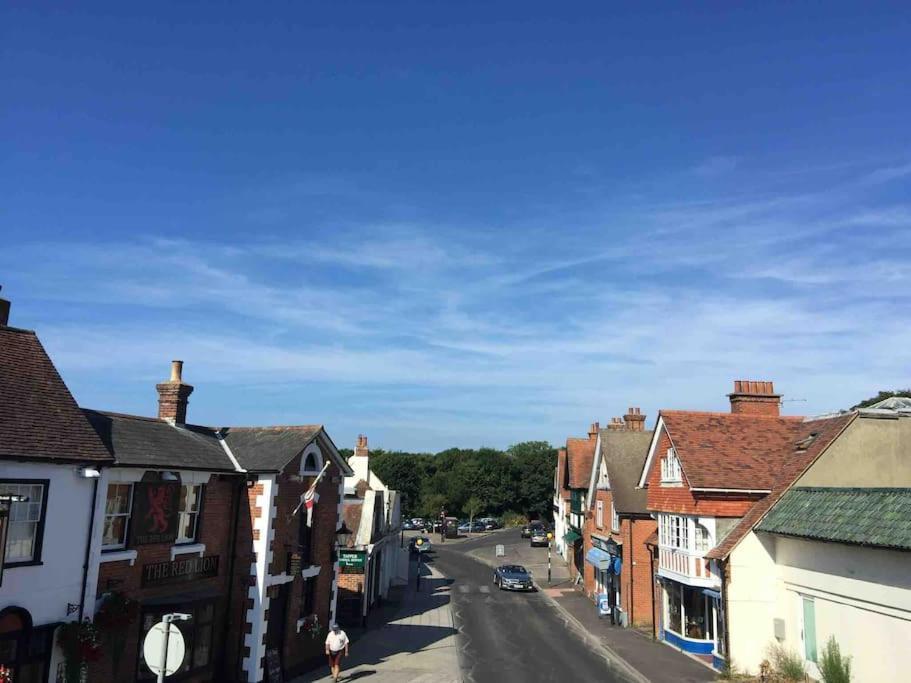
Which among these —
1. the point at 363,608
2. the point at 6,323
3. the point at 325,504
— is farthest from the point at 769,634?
the point at 6,323

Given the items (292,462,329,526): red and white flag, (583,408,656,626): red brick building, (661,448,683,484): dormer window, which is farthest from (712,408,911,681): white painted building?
(292,462,329,526): red and white flag

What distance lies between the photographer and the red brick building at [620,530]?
33.3 metres

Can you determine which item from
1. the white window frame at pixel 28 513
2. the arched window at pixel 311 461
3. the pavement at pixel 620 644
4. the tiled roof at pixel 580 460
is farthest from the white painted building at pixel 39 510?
the tiled roof at pixel 580 460

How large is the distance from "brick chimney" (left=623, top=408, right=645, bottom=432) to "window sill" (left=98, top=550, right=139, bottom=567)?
34864 mm

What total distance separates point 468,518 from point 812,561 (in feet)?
289

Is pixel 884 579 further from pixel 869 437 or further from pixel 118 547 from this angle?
pixel 118 547

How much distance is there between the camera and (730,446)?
88.0ft

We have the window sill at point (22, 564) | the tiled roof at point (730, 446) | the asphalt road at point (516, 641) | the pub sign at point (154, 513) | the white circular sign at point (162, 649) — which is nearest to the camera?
the white circular sign at point (162, 649)

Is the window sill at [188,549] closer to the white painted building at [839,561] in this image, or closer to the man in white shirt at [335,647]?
the man in white shirt at [335,647]

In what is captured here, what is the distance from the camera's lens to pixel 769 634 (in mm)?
22219

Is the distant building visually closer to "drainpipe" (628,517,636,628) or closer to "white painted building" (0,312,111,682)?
"white painted building" (0,312,111,682)

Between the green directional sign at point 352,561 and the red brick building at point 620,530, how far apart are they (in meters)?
12.3

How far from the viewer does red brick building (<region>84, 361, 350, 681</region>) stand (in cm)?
1750

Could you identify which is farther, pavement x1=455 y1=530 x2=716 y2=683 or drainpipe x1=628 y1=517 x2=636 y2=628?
drainpipe x1=628 y1=517 x2=636 y2=628
